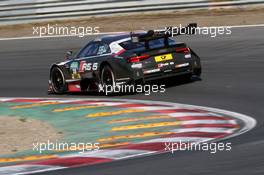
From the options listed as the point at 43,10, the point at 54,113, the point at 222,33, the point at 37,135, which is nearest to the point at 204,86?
the point at 54,113

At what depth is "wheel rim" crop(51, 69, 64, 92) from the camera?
17.6m

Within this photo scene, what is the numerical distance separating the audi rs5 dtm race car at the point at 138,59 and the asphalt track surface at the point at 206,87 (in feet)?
1.45

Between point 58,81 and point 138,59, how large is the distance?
8.92 feet

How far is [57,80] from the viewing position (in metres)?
17.8

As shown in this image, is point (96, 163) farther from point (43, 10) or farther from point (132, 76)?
point (43, 10)

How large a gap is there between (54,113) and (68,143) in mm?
3468

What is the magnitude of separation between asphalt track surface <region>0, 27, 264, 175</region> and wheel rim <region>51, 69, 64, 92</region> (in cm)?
42

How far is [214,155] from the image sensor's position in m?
8.98
